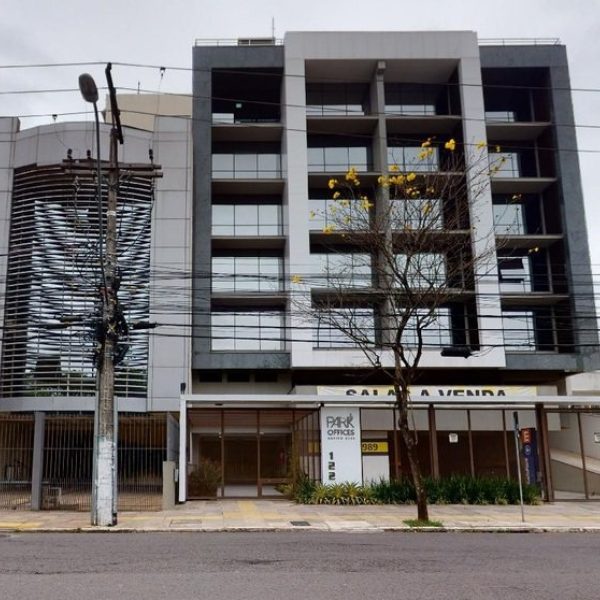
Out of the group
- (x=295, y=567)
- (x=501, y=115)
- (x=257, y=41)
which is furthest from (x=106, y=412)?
(x=501, y=115)

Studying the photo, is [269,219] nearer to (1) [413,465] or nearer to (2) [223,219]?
(2) [223,219]

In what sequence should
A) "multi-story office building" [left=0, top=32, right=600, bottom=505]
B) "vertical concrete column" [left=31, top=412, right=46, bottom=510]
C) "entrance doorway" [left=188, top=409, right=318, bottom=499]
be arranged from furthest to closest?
"multi-story office building" [left=0, top=32, right=600, bottom=505] < "entrance doorway" [left=188, top=409, right=318, bottom=499] < "vertical concrete column" [left=31, top=412, right=46, bottom=510]

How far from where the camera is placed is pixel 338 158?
1519 inches

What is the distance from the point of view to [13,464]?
20656 millimetres

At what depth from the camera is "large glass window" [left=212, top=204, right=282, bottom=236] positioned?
1476 inches

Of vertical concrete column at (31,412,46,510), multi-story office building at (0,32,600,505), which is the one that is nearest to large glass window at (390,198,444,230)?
multi-story office building at (0,32,600,505)

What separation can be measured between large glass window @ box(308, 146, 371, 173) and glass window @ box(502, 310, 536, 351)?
11029mm

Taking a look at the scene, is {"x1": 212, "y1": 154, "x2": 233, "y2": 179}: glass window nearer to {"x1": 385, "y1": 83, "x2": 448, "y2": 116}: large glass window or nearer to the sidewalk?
{"x1": 385, "y1": 83, "x2": 448, "y2": 116}: large glass window

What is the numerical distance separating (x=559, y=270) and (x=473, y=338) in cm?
644

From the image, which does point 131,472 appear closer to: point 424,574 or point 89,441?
point 89,441

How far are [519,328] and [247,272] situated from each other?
14.5 m

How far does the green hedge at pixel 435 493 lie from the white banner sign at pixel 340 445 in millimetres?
891

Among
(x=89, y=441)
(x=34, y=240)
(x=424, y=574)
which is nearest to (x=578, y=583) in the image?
(x=424, y=574)

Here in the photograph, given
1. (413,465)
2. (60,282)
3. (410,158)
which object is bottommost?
(413,465)
